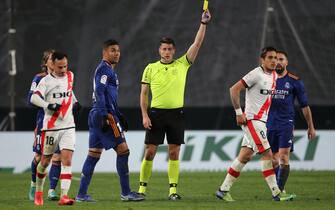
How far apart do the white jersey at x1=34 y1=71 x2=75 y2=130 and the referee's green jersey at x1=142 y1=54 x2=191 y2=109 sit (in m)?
1.45

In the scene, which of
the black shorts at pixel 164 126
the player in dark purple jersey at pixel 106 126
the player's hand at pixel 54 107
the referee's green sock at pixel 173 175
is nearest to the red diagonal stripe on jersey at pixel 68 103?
the player's hand at pixel 54 107

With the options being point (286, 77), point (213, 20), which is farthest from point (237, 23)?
point (286, 77)

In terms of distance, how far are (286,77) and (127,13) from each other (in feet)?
23.5

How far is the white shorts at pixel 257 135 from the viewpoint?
44.7 feet

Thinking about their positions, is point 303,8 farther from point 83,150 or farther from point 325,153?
point 83,150

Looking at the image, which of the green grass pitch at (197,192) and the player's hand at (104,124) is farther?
the player's hand at (104,124)

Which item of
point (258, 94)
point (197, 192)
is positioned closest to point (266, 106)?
point (258, 94)

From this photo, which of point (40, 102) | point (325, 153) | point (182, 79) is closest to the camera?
point (40, 102)

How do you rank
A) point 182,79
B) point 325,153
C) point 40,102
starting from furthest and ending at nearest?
point 325,153
point 182,79
point 40,102

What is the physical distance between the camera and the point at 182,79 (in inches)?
566

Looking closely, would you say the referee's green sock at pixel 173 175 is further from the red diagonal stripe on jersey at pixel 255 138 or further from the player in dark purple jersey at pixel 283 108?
the player in dark purple jersey at pixel 283 108

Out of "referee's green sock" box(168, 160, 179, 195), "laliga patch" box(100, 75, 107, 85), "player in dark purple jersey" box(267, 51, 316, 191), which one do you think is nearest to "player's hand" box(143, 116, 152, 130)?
"referee's green sock" box(168, 160, 179, 195)

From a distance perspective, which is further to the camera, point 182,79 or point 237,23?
point 237,23

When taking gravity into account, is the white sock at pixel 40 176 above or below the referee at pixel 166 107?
below
